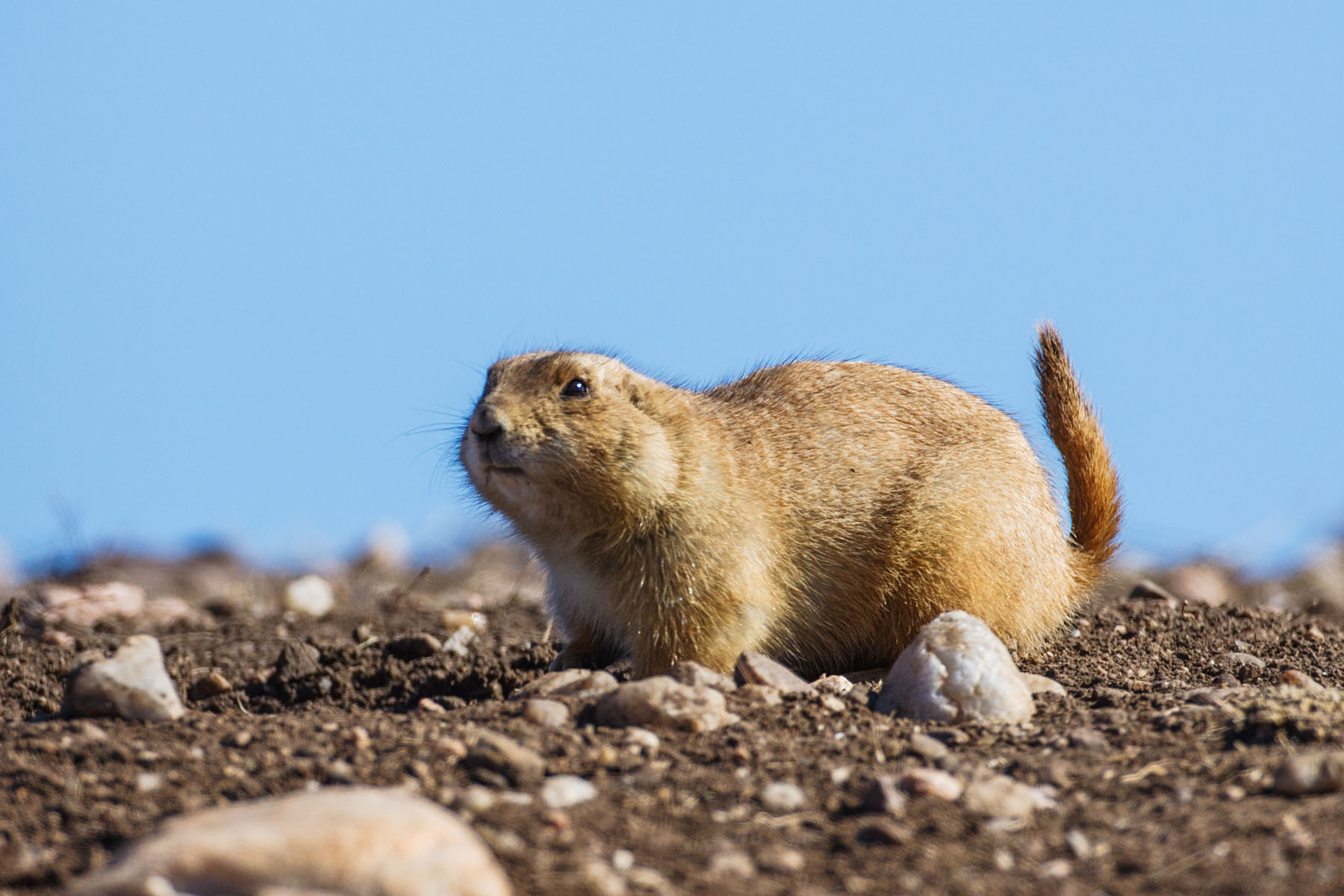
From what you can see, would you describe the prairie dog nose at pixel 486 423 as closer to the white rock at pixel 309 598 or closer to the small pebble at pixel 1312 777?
the small pebble at pixel 1312 777

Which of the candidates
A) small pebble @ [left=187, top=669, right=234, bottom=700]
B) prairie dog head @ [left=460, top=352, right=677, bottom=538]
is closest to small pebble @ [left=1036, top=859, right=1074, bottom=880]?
prairie dog head @ [left=460, top=352, right=677, bottom=538]

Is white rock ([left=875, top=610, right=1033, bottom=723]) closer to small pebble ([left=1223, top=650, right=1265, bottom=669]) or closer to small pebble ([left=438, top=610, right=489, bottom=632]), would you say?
small pebble ([left=1223, top=650, right=1265, bottom=669])

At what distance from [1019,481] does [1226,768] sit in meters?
2.80

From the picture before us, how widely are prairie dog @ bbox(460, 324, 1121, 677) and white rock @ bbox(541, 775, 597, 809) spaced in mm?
2116

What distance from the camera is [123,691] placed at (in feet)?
16.4

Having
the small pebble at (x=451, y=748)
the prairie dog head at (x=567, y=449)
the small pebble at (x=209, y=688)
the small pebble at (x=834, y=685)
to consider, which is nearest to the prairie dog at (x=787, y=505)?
the prairie dog head at (x=567, y=449)

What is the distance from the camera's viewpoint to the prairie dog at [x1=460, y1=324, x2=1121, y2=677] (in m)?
5.97

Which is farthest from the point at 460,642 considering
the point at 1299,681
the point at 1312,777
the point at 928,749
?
the point at 1312,777

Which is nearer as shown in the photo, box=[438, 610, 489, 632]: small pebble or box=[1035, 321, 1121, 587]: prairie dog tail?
box=[1035, 321, 1121, 587]: prairie dog tail

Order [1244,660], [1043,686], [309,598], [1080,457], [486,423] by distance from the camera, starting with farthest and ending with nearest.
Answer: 1. [309,598]
2. [1080,457]
3. [1244,660]
4. [486,423]
5. [1043,686]

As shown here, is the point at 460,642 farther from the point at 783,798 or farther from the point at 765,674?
the point at 783,798

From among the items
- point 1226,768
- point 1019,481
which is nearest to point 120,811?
point 1226,768

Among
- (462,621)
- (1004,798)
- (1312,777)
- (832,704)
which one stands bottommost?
(462,621)

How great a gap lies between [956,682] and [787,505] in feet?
5.39
